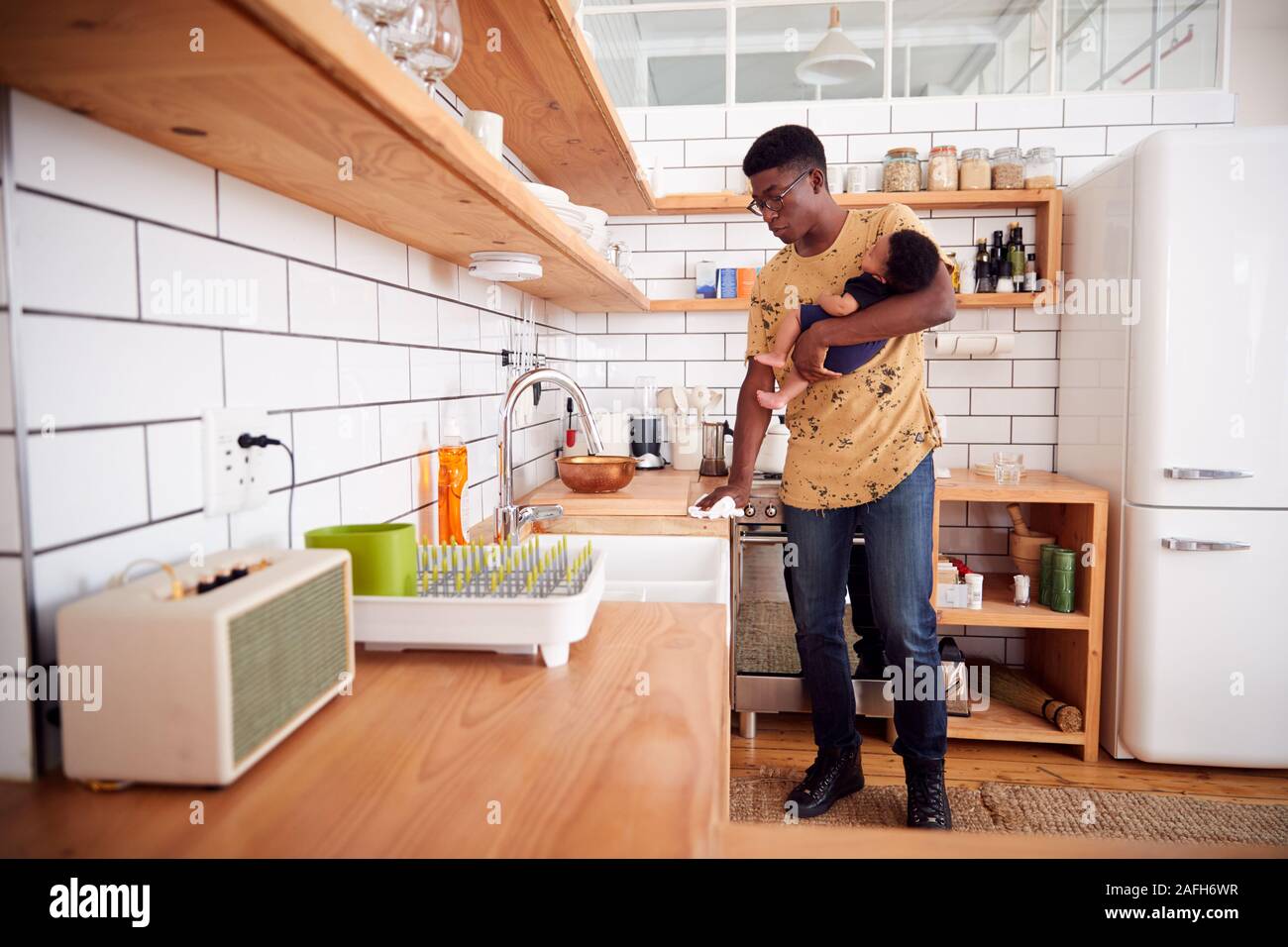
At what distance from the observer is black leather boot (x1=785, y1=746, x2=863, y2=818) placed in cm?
213

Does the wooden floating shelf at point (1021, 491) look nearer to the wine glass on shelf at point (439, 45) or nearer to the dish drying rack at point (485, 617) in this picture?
the dish drying rack at point (485, 617)

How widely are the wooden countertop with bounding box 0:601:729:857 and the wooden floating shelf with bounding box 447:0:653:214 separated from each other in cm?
103

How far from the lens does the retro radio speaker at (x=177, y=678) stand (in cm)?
58

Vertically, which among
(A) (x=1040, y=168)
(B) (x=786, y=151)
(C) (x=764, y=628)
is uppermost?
(A) (x=1040, y=168)

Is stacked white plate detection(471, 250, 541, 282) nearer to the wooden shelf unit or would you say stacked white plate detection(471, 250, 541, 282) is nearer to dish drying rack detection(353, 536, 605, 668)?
dish drying rack detection(353, 536, 605, 668)

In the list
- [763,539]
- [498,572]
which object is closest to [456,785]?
[498,572]

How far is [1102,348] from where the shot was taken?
101 inches

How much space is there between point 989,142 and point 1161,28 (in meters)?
0.69

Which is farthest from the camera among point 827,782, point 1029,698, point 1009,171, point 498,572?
point 1009,171

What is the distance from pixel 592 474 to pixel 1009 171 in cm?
192

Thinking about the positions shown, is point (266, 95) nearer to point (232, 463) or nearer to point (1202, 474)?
point (232, 463)

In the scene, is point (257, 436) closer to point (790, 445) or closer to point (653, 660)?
point (653, 660)

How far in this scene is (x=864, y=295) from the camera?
67.7 inches
